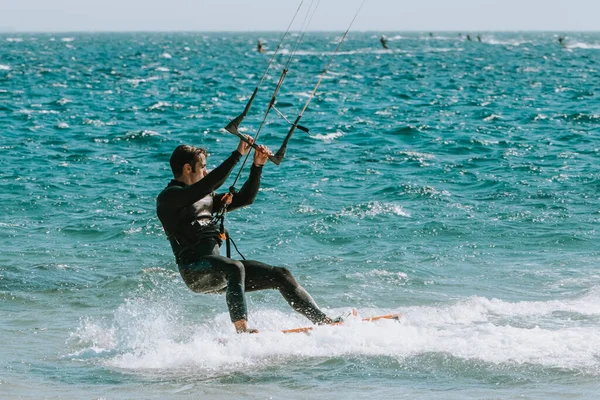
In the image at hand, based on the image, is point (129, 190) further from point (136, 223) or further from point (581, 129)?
point (581, 129)

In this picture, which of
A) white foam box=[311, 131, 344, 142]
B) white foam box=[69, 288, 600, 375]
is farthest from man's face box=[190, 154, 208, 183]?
white foam box=[311, 131, 344, 142]

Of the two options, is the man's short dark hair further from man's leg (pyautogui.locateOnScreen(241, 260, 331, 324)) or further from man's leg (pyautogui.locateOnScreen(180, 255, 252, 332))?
man's leg (pyautogui.locateOnScreen(241, 260, 331, 324))

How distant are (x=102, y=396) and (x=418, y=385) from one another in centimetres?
246

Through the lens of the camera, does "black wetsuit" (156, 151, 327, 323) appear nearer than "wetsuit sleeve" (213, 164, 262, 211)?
Yes

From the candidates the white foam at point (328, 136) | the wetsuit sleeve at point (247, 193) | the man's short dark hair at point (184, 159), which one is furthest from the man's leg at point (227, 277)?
the white foam at point (328, 136)

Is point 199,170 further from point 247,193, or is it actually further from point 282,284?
point 282,284

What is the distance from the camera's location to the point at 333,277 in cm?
1248

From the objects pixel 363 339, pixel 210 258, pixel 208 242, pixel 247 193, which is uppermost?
pixel 247 193

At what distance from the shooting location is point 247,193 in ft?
29.1

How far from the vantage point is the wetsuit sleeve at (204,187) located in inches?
319

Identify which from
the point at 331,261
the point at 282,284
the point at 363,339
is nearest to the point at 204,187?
the point at 282,284

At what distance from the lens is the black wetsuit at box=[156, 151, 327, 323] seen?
852cm

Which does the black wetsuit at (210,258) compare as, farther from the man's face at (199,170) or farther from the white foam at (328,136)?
the white foam at (328,136)

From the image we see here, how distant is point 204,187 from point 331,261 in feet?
17.7
